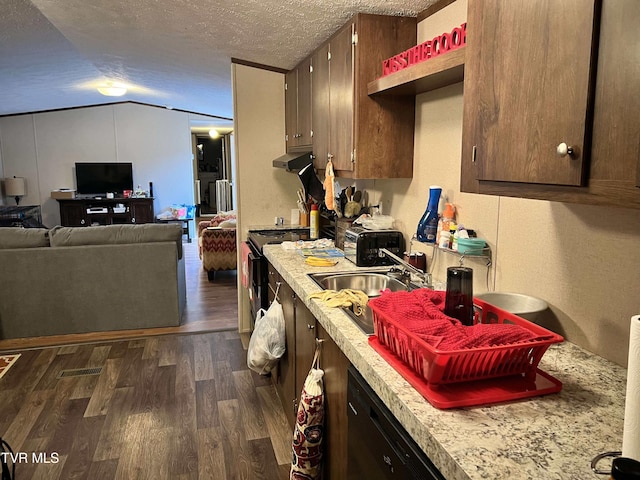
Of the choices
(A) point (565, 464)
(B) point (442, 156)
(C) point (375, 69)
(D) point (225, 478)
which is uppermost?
(C) point (375, 69)

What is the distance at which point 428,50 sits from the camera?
1.96m

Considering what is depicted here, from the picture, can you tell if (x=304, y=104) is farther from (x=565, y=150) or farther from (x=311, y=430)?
(x=565, y=150)

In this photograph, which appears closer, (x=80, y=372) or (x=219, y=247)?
(x=80, y=372)

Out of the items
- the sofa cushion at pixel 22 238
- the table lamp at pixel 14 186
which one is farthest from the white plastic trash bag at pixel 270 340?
the table lamp at pixel 14 186

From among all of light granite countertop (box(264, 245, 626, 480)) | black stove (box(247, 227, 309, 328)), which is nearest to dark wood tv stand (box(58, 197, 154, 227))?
black stove (box(247, 227, 309, 328))

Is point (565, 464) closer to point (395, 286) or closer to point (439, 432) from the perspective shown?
point (439, 432)

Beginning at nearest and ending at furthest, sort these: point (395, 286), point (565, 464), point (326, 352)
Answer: point (565, 464) < point (326, 352) < point (395, 286)

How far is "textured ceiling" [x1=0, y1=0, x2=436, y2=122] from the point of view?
2.60 meters

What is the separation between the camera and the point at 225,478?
225 cm

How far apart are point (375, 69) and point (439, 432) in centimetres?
190

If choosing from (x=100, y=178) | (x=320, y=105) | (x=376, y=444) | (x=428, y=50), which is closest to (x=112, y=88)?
(x=100, y=178)

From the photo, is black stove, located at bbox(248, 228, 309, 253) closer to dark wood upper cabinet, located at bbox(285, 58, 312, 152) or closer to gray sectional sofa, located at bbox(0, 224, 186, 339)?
dark wood upper cabinet, located at bbox(285, 58, 312, 152)

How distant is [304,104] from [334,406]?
2278 millimetres

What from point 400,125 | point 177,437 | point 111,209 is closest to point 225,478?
point 177,437
